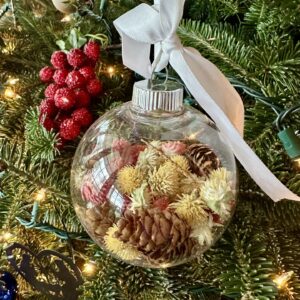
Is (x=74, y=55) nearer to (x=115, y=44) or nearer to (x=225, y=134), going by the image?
(x=115, y=44)

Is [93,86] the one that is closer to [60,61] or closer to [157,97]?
[60,61]

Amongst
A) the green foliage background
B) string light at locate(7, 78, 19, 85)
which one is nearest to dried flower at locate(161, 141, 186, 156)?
the green foliage background

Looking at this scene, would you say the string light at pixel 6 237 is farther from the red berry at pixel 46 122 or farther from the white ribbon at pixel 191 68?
the white ribbon at pixel 191 68

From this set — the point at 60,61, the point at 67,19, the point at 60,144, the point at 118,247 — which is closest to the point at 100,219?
the point at 118,247

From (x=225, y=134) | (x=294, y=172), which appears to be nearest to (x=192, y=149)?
(x=225, y=134)

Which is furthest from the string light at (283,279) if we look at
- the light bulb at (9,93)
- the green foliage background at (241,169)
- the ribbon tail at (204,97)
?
the light bulb at (9,93)
